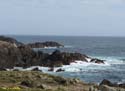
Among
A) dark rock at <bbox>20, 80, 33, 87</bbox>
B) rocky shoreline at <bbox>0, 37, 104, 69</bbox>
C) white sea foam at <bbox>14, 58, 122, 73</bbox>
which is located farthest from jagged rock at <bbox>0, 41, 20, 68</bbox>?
dark rock at <bbox>20, 80, 33, 87</bbox>

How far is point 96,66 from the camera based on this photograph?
88.6m

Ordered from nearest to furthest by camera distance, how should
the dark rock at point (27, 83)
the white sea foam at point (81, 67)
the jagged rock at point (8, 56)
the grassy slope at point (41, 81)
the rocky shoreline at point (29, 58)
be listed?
the dark rock at point (27, 83)
the grassy slope at point (41, 81)
the white sea foam at point (81, 67)
the rocky shoreline at point (29, 58)
the jagged rock at point (8, 56)

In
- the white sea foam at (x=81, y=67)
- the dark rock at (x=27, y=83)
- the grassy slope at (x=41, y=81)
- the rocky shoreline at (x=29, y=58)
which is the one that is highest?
the dark rock at (x=27, y=83)

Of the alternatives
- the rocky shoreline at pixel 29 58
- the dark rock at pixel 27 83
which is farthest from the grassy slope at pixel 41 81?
the rocky shoreline at pixel 29 58

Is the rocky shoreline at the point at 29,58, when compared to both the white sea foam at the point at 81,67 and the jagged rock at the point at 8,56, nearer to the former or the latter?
the jagged rock at the point at 8,56

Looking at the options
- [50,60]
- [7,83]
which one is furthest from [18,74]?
[50,60]

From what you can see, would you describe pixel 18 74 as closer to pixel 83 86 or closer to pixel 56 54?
pixel 83 86

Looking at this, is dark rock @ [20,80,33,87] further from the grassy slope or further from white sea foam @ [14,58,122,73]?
white sea foam @ [14,58,122,73]

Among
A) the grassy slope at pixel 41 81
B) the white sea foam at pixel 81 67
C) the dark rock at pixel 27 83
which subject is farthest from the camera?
the white sea foam at pixel 81 67

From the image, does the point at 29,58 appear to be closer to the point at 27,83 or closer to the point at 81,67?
the point at 81,67

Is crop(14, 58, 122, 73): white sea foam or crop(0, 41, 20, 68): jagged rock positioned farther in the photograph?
crop(0, 41, 20, 68): jagged rock

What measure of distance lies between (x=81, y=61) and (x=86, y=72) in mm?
18664

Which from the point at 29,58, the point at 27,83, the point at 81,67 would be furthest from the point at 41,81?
the point at 29,58

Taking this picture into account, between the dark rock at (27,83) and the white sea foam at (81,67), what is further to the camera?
the white sea foam at (81,67)
